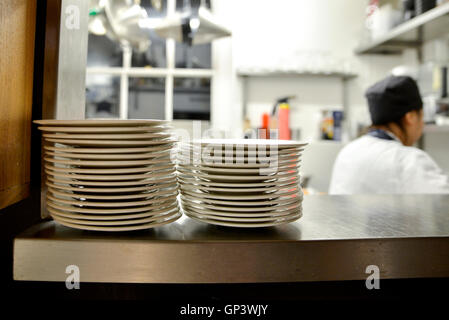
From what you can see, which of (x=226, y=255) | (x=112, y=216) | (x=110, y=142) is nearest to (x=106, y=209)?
(x=112, y=216)

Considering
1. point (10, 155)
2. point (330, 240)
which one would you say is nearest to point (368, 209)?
point (330, 240)

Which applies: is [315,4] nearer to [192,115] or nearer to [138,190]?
[192,115]

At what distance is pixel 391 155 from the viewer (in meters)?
1.89

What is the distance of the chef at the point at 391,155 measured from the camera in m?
1.80

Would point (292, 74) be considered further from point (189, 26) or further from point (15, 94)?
point (15, 94)

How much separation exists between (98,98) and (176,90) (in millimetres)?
735

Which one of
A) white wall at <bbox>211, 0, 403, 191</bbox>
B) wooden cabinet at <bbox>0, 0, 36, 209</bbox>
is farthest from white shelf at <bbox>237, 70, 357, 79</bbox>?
wooden cabinet at <bbox>0, 0, 36, 209</bbox>

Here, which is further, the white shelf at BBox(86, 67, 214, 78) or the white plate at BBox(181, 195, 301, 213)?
the white shelf at BBox(86, 67, 214, 78)

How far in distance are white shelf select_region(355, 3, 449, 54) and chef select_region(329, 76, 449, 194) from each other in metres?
0.47

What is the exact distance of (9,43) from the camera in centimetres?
74

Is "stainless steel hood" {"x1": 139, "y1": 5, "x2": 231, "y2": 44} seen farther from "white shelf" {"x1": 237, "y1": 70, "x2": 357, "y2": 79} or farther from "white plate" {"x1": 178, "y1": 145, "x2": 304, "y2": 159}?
"white plate" {"x1": 178, "y1": 145, "x2": 304, "y2": 159}

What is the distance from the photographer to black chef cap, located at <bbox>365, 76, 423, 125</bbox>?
2.03 m

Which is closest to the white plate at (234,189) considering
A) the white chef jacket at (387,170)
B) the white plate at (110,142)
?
the white plate at (110,142)

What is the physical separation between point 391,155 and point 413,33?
122 centimetres
